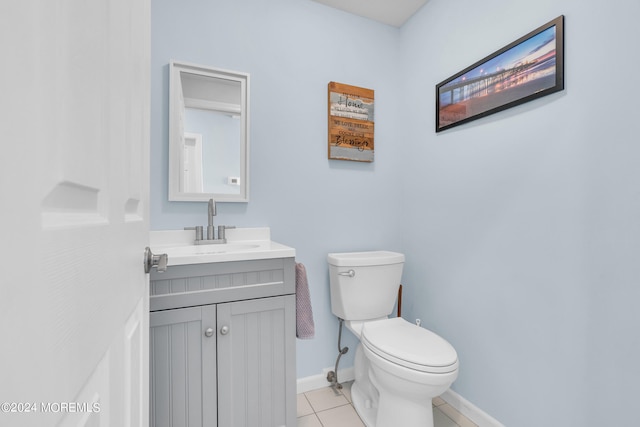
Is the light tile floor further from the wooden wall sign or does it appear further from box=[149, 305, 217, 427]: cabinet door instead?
the wooden wall sign

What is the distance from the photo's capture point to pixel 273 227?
165 cm

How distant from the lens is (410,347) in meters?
1.23

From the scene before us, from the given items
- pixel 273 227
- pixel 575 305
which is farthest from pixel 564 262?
pixel 273 227

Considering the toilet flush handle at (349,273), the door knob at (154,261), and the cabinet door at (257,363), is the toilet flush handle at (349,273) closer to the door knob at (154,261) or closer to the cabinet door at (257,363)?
the cabinet door at (257,363)

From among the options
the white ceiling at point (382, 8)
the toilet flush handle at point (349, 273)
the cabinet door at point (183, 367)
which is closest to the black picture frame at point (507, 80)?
the white ceiling at point (382, 8)

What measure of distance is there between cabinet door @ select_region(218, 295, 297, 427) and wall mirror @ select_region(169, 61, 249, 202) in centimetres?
67

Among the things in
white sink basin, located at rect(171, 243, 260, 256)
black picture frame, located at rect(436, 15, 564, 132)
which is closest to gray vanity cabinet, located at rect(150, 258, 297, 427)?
white sink basin, located at rect(171, 243, 260, 256)

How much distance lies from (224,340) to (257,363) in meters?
0.17

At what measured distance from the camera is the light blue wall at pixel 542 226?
3.20 ft

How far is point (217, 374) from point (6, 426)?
3.51 ft

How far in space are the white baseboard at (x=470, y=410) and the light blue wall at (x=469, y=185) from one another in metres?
0.03

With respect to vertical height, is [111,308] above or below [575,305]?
above

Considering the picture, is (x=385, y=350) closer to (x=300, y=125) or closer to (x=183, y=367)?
(x=183, y=367)

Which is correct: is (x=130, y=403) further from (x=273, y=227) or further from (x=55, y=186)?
(x=273, y=227)
